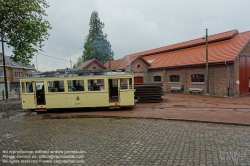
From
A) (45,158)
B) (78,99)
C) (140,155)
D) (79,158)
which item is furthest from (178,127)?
(78,99)

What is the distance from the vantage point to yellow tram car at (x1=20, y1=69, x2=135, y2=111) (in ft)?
41.3

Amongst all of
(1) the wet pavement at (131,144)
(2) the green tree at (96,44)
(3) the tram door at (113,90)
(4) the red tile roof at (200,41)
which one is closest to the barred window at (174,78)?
(4) the red tile roof at (200,41)

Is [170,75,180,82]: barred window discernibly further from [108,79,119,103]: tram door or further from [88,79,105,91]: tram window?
[88,79,105,91]: tram window

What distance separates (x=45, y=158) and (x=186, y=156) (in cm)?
364

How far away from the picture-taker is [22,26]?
12.9m

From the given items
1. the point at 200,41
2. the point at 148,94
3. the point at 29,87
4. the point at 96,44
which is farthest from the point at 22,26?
the point at 96,44

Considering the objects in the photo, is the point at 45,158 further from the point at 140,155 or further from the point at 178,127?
the point at 178,127

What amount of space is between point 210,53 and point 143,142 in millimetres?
19258

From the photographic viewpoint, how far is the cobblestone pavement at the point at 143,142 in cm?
493

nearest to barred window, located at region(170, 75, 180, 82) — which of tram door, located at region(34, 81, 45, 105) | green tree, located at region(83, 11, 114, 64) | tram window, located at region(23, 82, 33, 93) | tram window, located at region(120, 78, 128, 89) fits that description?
tram window, located at region(120, 78, 128, 89)

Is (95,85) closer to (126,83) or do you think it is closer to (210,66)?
(126,83)

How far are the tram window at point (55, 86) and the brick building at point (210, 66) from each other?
15.1m

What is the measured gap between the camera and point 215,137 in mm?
6676

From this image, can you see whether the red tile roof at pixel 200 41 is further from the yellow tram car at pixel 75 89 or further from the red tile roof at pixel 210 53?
the yellow tram car at pixel 75 89
